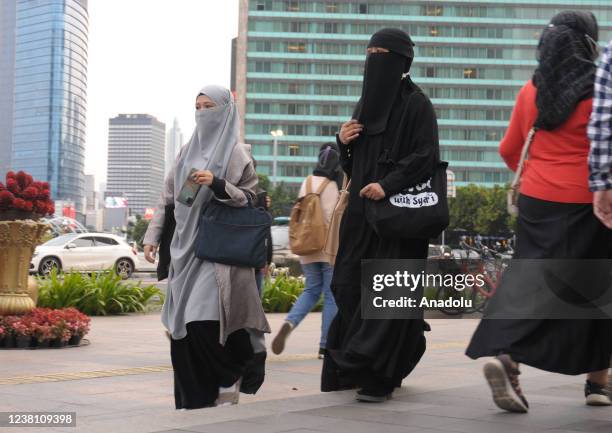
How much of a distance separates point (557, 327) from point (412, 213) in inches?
41.4

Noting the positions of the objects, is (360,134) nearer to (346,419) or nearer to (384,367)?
(384,367)

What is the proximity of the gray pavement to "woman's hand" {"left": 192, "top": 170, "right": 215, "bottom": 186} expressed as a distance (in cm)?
121

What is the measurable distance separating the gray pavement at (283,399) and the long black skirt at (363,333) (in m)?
0.14

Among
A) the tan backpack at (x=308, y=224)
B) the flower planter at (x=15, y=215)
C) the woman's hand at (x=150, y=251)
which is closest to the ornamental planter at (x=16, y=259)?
the flower planter at (x=15, y=215)

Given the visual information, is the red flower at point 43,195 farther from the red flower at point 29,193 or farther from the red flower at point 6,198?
the red flower at point 6,198

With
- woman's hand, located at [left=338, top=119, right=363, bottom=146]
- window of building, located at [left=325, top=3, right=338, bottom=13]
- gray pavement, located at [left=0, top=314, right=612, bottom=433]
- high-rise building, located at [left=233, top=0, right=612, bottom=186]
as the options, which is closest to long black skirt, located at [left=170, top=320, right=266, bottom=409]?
gray pavement, located at [left=0, top=314, right=612, bottom=433]

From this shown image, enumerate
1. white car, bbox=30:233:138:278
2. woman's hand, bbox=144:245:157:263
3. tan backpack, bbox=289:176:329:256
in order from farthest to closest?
1. white car, bbox=30:233:138:278
2. tan backpack, bbox=289:176:329:256
3. woman's hand, bbox=144:245:157:263

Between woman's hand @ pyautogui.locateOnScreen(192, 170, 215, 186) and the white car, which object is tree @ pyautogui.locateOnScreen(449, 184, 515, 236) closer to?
the white car

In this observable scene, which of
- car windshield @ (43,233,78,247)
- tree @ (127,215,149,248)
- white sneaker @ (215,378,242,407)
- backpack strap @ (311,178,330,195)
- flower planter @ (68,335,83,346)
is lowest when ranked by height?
tree @ (127,215,149,248)

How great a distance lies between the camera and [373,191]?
15.6ft

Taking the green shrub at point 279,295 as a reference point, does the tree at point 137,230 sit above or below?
below

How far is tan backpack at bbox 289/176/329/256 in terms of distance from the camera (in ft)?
24.9

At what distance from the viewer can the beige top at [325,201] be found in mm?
7711

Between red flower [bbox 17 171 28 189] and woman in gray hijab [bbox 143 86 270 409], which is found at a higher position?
red flower [bbox 17 171 28 189]
